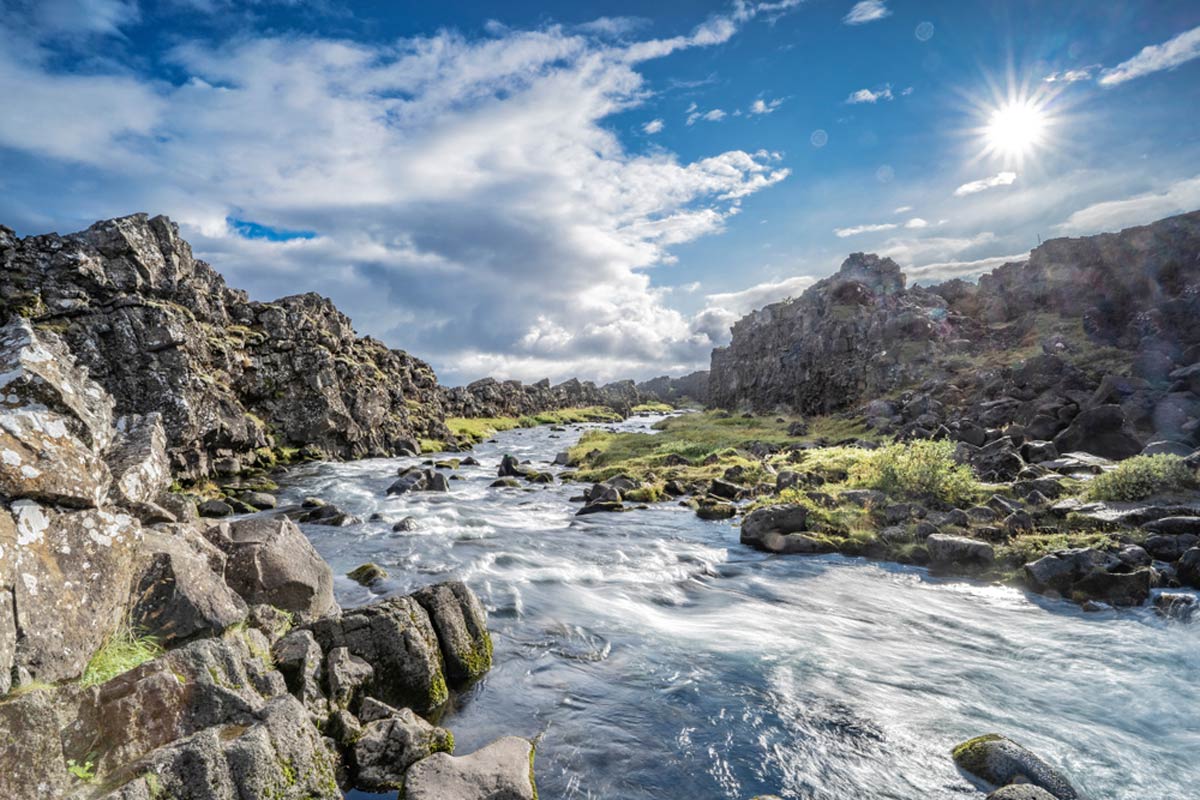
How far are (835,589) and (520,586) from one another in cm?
1076

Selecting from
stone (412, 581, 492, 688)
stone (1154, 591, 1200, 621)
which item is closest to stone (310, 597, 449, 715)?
stone (412, 581, 492, 688)

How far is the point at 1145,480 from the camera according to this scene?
23.5m

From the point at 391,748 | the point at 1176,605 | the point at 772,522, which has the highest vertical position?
the point at 391,748

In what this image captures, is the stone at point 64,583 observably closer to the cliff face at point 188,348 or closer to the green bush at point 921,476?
the green bush at point 921,476

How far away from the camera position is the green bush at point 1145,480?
76.5 feet

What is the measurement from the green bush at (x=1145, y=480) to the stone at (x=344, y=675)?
91.7ft

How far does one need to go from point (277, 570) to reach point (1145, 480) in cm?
3127

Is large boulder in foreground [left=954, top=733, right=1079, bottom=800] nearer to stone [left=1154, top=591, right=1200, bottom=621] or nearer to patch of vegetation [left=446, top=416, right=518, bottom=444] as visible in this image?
stone [left=1154, top=591, right=1200, bottom=621]

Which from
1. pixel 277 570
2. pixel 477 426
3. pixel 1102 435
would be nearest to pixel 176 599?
pixel 277 570

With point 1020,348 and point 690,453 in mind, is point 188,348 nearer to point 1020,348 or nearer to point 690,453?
point 690,453

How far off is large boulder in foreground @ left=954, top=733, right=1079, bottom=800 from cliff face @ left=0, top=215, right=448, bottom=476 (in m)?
41.2

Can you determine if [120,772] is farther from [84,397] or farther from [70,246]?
[70,246]

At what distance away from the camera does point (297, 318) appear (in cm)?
6762

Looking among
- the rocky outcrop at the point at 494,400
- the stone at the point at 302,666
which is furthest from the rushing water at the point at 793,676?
the rocky outcrop at the point at 494,400
